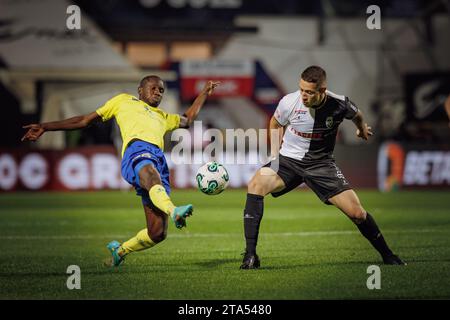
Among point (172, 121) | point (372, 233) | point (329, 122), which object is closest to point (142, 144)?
point (172, 121)

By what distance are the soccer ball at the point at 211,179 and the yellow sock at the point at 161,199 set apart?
0.60 metres

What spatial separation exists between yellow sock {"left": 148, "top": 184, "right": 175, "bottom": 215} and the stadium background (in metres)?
13.0

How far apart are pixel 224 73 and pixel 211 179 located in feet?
78.4

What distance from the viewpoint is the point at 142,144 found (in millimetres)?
8883

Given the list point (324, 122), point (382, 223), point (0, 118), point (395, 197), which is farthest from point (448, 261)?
point (0, 118)

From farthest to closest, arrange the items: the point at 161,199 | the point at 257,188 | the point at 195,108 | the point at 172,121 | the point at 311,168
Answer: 1. the point at 195,108
2. the point at 172,121
3. the point at 311,168
4. the point at 257,188
5. the point at 161,199

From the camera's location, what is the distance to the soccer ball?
8.85 m

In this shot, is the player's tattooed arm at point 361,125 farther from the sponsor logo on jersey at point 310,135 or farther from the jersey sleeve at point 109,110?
the jersey sleeve at point 109,110

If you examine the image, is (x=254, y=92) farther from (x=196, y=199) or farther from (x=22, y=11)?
(x=196, y=199)

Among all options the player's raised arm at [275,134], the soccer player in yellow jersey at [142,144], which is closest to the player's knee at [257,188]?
the player's raised arm at [275,134]

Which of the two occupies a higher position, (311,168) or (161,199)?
(311,168)

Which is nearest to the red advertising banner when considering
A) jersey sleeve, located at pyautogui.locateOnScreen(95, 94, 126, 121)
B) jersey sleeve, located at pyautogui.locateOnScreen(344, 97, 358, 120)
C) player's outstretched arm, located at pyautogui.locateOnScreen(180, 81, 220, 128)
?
player's outstretched arm, located at pyautogui.locateOnScreen(180, 81, 220, 128)

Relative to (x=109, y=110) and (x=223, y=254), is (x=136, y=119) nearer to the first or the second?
(x=109, y=110)

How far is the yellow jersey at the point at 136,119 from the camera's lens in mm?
8969
